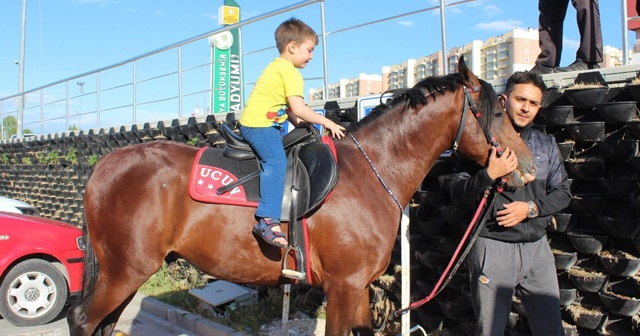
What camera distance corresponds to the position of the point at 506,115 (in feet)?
11.6

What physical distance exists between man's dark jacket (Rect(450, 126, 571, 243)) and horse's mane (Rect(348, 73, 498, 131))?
1.14 feet

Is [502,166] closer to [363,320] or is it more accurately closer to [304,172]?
[304,172]

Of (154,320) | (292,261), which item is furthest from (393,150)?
(154,320)

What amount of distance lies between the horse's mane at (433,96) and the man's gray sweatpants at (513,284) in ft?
2.75

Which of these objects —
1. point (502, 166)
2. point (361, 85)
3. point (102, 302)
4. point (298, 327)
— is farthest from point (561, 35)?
point (102, 302)

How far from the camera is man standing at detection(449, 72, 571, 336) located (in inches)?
131

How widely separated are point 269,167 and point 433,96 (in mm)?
1243

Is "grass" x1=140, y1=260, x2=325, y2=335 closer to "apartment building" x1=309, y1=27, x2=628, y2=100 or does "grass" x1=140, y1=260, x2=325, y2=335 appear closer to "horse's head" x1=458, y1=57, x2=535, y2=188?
"apartment building" x1=309, y1=27, x2=628, y2=100

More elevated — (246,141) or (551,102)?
(551,102)

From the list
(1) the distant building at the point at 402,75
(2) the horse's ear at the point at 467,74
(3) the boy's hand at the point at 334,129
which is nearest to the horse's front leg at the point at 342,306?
(3) the boy's hand at the point at 334,129

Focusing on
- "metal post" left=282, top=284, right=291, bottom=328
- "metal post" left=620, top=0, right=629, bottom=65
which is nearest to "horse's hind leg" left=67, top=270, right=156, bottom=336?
"metal post" left=282, top=284, right=291, bottom=328

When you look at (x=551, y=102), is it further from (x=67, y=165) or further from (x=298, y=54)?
(x=67, y=165)

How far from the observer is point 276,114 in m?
3.86

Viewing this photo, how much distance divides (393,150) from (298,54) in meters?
0.96
